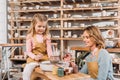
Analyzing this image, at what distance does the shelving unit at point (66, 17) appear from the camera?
16.9 feet

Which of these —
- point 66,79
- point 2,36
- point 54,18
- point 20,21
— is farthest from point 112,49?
point 2,36

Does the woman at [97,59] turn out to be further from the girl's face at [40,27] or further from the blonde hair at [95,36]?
the girl's face at [40,27]

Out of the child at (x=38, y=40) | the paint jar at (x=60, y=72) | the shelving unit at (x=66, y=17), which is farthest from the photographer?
the shelving unit at (x=66, y=17)

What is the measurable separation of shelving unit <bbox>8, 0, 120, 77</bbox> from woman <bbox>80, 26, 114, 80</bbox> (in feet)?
9.72

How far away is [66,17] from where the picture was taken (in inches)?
211

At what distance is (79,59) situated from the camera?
3658 mm

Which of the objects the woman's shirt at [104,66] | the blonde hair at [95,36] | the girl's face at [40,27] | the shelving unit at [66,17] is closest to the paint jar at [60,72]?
the woman's shirt at [104,66]

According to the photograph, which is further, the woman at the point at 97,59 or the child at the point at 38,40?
the child at the point at 38,40

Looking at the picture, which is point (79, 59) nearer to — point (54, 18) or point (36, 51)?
point (36, 51)

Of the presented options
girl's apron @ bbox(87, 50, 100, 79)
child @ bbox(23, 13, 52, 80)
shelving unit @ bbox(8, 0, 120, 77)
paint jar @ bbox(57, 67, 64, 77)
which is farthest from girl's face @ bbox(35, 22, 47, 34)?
shelving unit @ bbox(8, 0, 120, 77)

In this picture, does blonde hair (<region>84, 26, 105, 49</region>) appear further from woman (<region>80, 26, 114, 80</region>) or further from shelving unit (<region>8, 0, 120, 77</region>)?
shelving unit (<region>8, 0, 120, 77</region>)

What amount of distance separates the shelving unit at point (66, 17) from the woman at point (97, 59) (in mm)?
2962

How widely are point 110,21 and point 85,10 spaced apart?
26.0 inches

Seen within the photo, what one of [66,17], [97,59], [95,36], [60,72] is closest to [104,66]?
[97,59]
